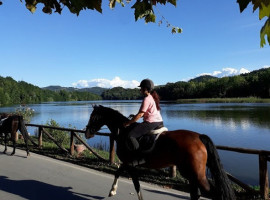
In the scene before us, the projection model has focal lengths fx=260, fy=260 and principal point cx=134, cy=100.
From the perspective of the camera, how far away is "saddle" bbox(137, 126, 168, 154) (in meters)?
5.09

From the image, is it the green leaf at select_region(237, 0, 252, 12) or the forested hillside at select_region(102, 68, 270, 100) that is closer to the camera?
the green leaf at select_region(237, 0, 252, 12)

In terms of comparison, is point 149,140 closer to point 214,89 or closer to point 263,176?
point 263,176

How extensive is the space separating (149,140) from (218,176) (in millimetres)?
1418

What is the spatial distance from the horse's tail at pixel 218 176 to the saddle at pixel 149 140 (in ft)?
2.92

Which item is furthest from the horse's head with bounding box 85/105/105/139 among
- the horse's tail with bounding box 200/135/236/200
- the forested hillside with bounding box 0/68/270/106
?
the forested hillside with bounding box 0/68/270/106

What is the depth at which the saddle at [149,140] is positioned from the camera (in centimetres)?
509

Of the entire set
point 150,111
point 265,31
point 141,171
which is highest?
point 265,31

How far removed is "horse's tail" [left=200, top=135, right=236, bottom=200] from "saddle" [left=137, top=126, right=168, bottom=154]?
2.92 feet

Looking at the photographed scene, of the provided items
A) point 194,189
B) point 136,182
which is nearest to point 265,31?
point 194,189

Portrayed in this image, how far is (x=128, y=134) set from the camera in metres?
5.29

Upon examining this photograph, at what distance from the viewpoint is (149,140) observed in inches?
202

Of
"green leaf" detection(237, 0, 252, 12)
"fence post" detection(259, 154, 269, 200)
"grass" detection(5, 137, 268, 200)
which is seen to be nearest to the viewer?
"green leaf" detection(237, 0, 252, 12)

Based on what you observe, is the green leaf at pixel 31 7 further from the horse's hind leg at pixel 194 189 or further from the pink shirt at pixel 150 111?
the horse's hind leg at pixel 194 189

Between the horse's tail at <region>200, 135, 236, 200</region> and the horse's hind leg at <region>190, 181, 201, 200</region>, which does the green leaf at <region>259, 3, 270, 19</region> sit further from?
the horse's hind leg at <region>190, 181, 201, 200</region>
